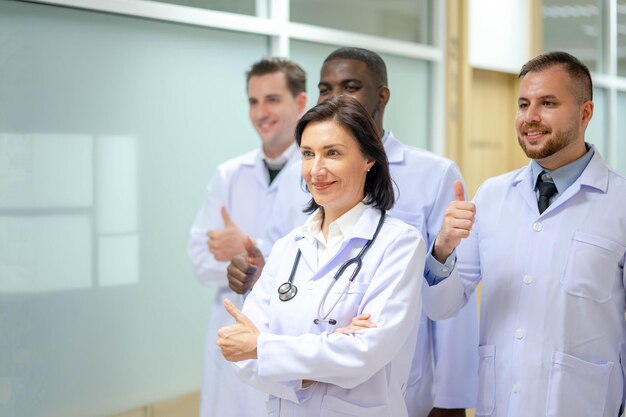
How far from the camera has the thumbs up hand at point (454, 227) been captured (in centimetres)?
184

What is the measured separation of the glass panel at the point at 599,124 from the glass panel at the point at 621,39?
0.75 ft

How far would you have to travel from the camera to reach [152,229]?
3.49 m

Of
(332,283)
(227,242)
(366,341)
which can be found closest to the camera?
(366,341)

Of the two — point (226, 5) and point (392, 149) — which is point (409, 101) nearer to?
point (226, 5)

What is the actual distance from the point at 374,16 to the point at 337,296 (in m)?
3.36

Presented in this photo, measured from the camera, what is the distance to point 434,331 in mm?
2246

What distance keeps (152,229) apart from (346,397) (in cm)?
200

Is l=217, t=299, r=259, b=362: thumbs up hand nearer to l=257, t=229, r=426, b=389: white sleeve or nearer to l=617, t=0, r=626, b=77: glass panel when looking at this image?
l=257, t=229, r=426, b=389: white sleeve

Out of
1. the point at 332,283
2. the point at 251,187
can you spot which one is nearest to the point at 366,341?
the point at 332,283

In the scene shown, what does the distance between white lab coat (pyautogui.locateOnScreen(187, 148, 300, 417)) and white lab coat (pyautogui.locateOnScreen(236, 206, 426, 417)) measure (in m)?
1.11

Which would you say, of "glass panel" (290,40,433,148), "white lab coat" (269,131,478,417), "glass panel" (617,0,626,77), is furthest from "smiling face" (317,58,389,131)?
"glass panel" (617,0,626,77)

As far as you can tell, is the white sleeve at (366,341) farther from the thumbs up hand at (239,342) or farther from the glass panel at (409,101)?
the glass panel at (409,101)

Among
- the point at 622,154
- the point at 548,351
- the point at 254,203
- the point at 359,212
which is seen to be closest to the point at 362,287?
the point at 359,212

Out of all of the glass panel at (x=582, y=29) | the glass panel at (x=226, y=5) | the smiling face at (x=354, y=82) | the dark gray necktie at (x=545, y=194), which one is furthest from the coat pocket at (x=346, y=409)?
the glass panel at (x=582, y=29)
